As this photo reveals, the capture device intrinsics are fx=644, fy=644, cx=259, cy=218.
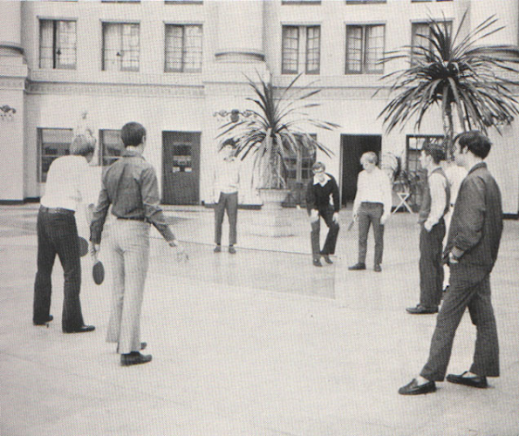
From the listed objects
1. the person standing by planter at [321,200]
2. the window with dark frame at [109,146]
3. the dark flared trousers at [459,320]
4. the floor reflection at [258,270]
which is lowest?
the floor reflection at [258,270]

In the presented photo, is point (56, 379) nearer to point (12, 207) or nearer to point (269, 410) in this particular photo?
point (269, 410)

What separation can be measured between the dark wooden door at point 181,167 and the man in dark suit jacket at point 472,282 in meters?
20.4

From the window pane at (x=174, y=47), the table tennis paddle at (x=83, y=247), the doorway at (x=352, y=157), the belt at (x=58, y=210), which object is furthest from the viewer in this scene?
the doorway at (x=352, y=157)

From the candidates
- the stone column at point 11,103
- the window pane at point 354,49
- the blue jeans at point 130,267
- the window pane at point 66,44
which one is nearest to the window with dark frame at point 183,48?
the window pane at point 66,44

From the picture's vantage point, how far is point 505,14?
2094cm

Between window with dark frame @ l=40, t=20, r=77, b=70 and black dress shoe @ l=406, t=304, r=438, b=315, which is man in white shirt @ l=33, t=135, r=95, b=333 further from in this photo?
window with dark frame @ l=40, t=20, r=77, b=70

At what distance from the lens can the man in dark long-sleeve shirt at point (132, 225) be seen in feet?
15.9

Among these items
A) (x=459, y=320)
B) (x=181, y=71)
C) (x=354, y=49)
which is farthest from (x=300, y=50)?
(x=459, y=320)

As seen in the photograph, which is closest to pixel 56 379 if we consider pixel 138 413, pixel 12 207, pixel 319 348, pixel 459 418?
pixel 138 413

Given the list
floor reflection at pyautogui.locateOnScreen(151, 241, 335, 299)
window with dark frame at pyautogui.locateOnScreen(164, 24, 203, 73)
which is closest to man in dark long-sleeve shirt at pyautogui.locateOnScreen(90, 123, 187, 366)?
floor reflection at pyautogui.locateOnScreen(151, 241, 335, 299)

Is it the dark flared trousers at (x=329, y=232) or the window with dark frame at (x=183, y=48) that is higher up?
the window with dark frame at (x=183, y=48)

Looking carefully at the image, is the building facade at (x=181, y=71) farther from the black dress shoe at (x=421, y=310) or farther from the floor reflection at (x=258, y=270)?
the black dress shoe at (x=421, y=310)

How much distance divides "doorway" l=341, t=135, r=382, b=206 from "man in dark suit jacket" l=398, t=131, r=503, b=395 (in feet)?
68.8

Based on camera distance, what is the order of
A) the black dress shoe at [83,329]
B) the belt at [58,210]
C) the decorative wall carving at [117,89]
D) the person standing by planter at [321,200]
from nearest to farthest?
1. the belt at [58,210]
2. the black dress shoe at [83,329]
3. the person standing by planter at [321,200]
4. the decorative wall carving at [117,89]
